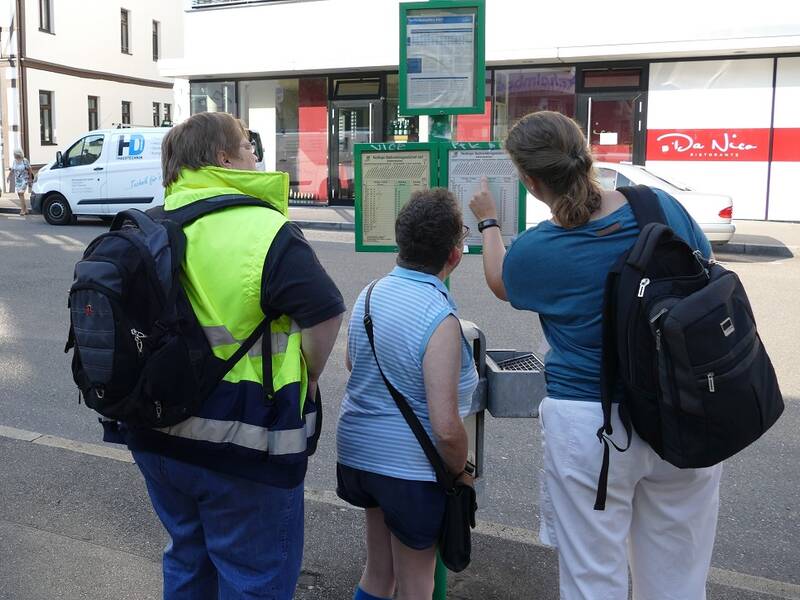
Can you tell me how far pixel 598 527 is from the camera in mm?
2271

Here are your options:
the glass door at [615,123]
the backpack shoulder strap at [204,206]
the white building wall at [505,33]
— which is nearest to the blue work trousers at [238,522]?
the backpack shoulder strap at [204,206]

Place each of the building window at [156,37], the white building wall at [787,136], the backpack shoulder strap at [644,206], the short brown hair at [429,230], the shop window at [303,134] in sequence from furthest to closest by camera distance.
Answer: the building window at [156,37] < the shop window at [303,134] < the white building wall at [787,136] < the short brown hair at [429,230] < the backpack shoulder strap at [644,206]

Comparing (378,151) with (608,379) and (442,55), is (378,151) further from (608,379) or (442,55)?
(608,379)

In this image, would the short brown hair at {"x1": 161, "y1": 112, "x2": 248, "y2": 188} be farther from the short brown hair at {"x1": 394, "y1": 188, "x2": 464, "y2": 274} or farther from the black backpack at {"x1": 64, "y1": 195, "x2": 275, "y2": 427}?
the short brown hair at {"x1": 394, "y1": 188, "x2": 464, "y2": 274}

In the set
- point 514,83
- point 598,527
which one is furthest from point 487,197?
point 514,83

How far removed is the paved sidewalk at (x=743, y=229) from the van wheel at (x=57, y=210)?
3.77 meters

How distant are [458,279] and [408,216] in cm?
815

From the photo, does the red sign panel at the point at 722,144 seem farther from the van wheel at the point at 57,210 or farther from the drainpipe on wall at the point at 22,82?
the drainpipe on wall at the point at 22,82

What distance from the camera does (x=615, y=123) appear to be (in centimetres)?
1830

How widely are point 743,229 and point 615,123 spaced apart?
3.96 metres

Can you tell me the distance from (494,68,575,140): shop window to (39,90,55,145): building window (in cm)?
1688

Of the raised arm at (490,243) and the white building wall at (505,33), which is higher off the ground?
the white building wall at (505,33)

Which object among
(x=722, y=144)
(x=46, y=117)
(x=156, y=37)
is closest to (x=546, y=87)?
(x=722, y=144)

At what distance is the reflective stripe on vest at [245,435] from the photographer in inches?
87.4
